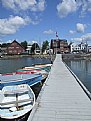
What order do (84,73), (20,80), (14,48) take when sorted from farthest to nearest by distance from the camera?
(14,48) → (84,73) → (20,80)

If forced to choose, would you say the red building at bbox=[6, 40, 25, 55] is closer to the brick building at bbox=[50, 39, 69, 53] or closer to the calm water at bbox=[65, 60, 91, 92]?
the brick building at bbox=[50, 39, 69, 53]

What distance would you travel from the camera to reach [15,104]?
11766mm

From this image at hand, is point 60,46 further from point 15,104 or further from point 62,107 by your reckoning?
point 62,107

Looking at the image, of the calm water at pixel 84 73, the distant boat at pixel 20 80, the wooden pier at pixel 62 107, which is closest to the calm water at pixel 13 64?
the calm water at pixel 84 73

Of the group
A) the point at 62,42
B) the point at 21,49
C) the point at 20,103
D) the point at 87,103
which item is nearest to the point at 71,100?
the point at 87,103

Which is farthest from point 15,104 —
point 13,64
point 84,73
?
point 13,64

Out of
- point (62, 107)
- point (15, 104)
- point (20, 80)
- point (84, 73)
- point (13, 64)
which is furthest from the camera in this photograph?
point (13, 64)

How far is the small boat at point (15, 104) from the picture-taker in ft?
34.3

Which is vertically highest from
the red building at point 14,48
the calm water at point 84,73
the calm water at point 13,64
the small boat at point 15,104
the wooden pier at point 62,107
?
the red building at point 14,48

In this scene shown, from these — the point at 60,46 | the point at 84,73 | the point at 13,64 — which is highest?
the point at 60,46

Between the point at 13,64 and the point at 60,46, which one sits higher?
the point at 60,46

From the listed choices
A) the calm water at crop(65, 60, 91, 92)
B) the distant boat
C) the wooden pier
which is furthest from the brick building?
the wooden pier

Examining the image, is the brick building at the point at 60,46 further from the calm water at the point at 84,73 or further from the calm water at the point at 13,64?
the calm water at the point at 84,73

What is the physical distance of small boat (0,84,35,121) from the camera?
34.3ft
